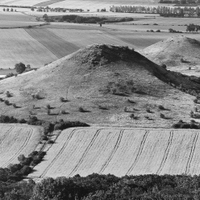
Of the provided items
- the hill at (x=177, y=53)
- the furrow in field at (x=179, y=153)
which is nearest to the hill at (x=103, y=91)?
the furrow in field at (x=179, y=153)

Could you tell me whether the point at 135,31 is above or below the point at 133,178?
below

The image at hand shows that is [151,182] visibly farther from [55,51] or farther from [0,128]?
[55,51]

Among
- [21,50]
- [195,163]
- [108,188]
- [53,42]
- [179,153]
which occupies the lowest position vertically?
[53,42]

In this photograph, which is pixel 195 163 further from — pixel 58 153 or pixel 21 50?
pixel 21 50

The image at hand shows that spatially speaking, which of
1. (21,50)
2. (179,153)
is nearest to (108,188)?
(179,153)

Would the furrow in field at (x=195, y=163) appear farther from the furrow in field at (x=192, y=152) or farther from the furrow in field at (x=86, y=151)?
the furrow in field at (x=86, y=151)

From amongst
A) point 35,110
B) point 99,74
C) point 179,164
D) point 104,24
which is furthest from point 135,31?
point 179,164
